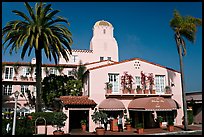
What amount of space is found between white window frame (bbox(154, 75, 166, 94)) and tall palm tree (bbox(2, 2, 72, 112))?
14.2m

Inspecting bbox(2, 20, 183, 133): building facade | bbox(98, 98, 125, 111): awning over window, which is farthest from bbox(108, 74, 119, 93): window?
bbox(98, 98, 125, 111): awning over window

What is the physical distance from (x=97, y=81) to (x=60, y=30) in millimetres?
8677

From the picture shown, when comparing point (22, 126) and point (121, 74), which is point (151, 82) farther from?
point (22, 126)

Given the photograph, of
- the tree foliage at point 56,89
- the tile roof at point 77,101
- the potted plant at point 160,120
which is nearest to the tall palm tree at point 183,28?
the potted plant at point 160,120

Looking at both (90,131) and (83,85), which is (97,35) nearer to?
(83,85)

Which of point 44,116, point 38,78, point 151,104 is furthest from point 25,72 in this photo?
point 151,104

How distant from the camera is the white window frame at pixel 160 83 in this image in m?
34.6

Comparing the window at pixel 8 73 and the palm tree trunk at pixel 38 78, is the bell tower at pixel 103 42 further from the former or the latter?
the palm tree trunk at pixel 38 78

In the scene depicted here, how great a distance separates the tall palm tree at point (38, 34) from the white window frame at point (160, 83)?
560 inches

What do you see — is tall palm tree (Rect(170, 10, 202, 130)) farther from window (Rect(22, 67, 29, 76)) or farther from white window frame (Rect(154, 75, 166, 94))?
window (Rect(22, 67, 29, 76))

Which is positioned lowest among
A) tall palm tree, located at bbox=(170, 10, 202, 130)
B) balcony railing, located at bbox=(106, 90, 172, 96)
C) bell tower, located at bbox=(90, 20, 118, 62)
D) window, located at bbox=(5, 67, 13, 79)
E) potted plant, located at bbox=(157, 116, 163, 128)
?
potted plant, located at bbox=(157, 116, 163, 128)

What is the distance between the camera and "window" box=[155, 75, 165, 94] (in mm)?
34594

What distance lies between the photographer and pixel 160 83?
34906 mm

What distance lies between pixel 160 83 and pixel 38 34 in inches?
754
